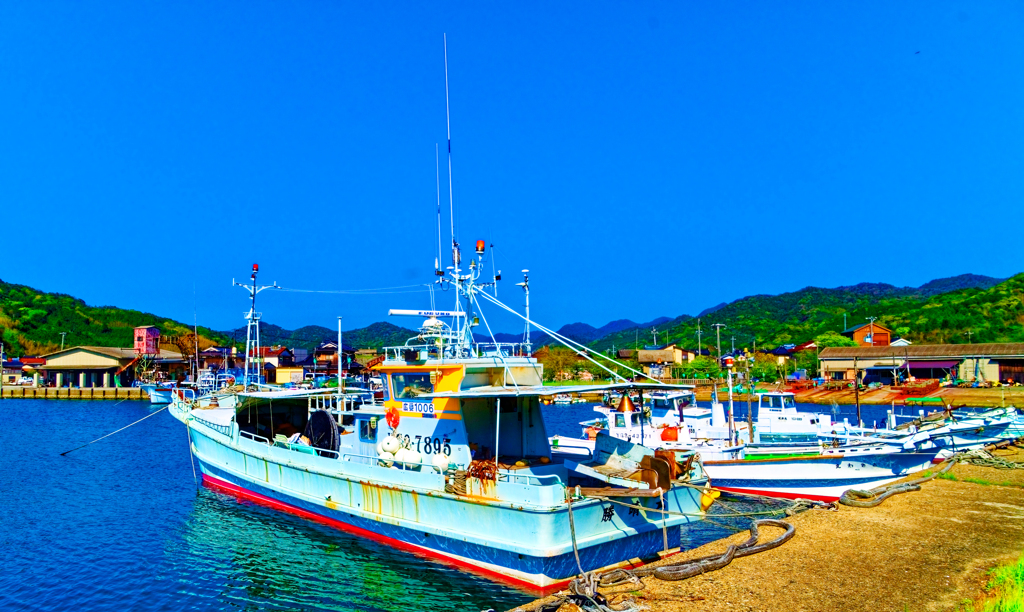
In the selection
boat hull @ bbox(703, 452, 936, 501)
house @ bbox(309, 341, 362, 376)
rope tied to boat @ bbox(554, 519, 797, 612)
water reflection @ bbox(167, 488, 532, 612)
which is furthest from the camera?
house @ bbox(309, 341, 362, 376)

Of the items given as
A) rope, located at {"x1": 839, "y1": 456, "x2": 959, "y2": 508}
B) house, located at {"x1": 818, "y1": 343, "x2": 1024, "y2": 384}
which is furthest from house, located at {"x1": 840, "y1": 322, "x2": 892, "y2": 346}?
rope, located at {"x1": 839, "y1": 456, "x2": 959, "y2": 508}

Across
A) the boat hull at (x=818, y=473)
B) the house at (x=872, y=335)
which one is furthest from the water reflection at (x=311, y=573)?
the house at (x=872, y=335)

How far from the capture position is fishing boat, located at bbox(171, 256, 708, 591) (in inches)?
534

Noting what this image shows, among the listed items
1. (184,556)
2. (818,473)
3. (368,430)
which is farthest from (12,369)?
(818,473)

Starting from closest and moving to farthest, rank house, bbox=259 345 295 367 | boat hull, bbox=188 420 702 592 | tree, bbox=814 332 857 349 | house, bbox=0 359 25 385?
boat hull, bbox=188 420 702 592 → house, bbox=0 359 25 385 → tree, bbox=814 332 857 349 → house, bbox=259 345 295 367

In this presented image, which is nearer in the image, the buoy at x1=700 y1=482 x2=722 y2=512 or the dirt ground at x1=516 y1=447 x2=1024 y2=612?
the dirt ground at x1=516 y1=447 x2=1024 y2=612

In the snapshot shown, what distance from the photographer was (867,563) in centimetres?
1181

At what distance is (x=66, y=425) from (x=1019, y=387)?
3242 inches

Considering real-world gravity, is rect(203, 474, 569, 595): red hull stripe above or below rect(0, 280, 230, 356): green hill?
below

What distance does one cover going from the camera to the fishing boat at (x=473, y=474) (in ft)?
44.5

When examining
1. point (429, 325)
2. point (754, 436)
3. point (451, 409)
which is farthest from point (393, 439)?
point (754, 436)

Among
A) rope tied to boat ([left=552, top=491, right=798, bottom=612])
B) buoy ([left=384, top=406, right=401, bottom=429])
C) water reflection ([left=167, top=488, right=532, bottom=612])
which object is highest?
buoy ([left=384, top=406, right=401, bottom=429])

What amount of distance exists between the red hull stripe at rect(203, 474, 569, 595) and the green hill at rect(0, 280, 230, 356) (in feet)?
311

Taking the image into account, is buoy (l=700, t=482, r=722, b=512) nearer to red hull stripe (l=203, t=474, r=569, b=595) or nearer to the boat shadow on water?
the boat shadow on water
